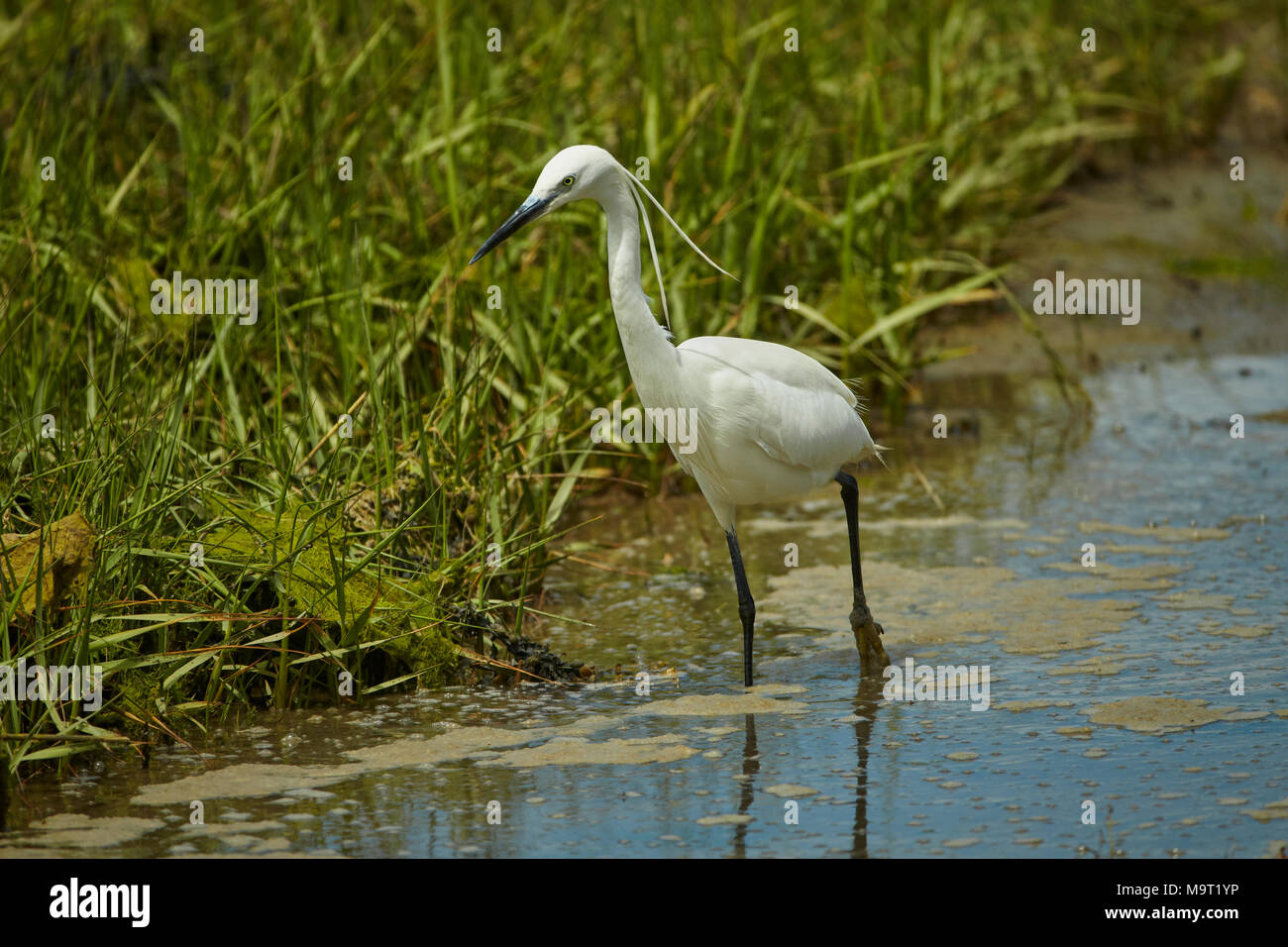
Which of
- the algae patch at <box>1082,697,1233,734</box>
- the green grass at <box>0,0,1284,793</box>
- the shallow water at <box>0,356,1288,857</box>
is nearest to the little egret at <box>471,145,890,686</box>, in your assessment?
the shallow water at <box>0,356,1288,857</box>

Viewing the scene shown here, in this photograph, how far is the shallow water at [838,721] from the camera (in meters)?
3.32

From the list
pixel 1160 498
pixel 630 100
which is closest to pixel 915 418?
pixel 1160 498

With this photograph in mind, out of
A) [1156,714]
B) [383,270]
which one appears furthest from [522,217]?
[383,270]

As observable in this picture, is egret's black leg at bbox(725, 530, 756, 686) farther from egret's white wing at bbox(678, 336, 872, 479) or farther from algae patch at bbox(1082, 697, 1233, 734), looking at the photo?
algae patch at bbox(1082, 697, 1233, 734)

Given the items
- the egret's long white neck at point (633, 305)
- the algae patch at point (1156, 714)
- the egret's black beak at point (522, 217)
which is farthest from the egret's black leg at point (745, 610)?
the egret's black beak at point (522, 217)

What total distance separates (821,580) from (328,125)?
2628 mm

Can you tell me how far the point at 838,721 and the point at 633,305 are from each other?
1218 mm

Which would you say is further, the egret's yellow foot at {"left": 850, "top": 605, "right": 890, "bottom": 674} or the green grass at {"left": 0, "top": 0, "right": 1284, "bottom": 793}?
the egret's yellow foot at {"left": 850, "top": 605, "right": 890, "bottom": 674}

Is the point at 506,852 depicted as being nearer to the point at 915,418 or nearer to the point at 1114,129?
the point at 915,418

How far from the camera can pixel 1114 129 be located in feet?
30.1

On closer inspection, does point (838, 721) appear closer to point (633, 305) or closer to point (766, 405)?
point (766, 405)

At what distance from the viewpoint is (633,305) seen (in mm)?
4160

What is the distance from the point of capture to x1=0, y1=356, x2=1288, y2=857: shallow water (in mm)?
3322

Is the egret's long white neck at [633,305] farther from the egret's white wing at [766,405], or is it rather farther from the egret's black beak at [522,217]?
the egret's black beak at [522,217]
